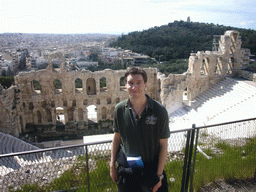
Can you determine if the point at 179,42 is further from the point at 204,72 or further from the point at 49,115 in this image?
the point at 49,115

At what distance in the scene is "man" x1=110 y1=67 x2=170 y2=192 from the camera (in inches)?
137

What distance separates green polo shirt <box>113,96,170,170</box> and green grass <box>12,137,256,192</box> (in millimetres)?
2094

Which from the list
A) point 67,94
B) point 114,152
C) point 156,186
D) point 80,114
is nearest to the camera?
point 156,186

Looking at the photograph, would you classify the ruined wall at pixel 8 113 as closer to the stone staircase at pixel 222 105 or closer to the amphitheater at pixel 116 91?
the amphitheater at pixel 116 91

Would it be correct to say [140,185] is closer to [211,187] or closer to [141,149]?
[141,149]

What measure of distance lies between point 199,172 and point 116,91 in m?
16.1

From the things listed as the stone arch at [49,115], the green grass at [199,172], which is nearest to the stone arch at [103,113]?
the stone arch at [49,115]

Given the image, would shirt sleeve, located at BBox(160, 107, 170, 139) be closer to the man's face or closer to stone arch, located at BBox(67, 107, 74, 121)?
the man's face

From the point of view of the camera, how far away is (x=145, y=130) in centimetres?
345

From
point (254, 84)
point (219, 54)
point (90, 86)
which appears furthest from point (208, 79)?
point (90, 86)

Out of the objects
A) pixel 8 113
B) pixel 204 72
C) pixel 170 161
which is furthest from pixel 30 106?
pixel 170 161

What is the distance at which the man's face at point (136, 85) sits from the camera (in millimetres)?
3467

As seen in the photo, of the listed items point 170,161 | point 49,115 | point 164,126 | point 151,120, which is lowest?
point 49,115

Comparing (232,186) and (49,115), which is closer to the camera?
(232,186)
